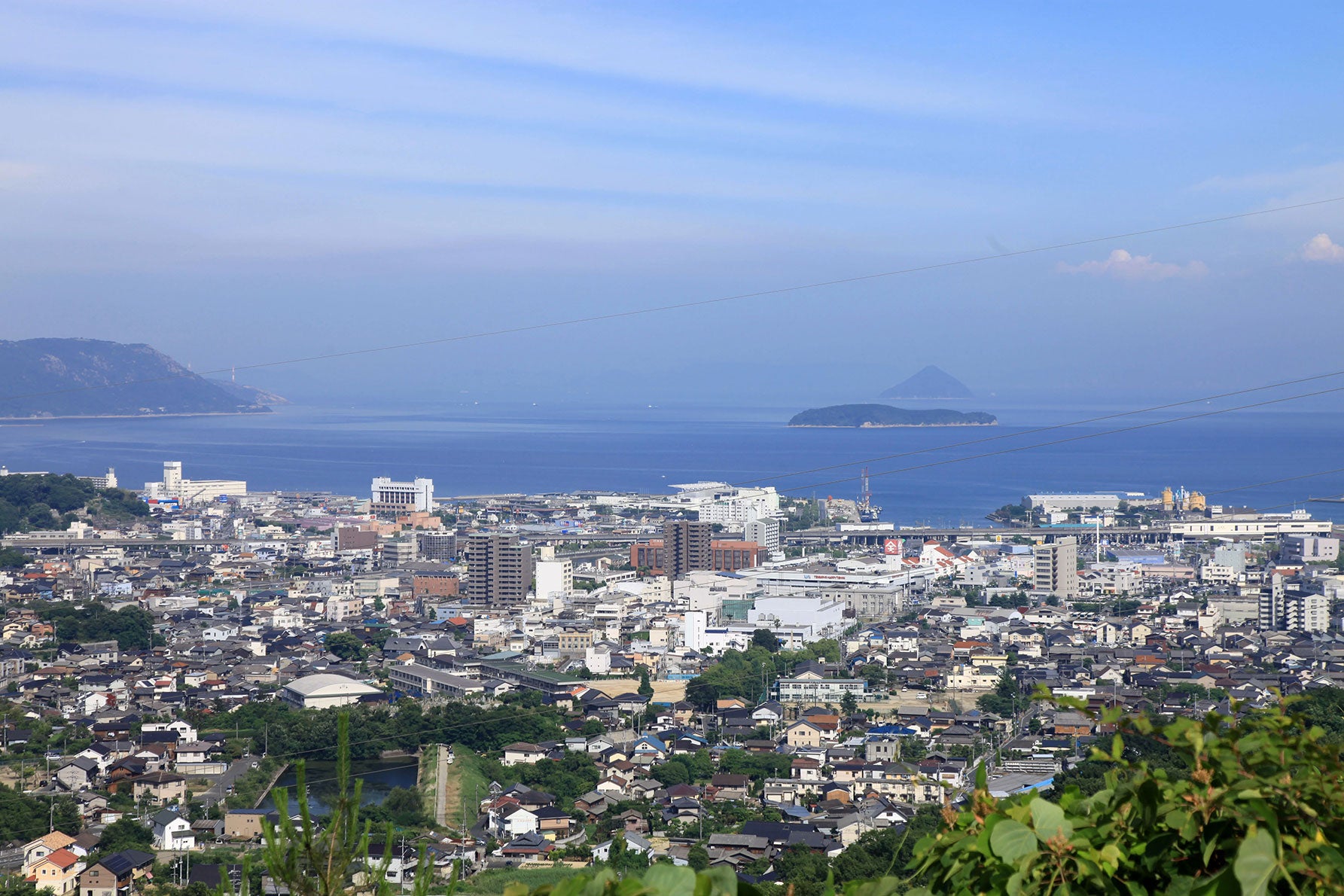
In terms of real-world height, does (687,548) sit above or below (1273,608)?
above

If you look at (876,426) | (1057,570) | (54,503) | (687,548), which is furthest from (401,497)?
(876,426)

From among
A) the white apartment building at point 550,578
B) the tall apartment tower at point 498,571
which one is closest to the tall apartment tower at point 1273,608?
the white apartment building at point 550,578

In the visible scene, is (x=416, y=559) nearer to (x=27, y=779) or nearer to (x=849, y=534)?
(x=849, y=534)

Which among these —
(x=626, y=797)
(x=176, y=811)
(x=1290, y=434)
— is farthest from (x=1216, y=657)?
(x=1290, y=434)

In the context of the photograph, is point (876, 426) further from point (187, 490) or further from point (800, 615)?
point (800, 615)

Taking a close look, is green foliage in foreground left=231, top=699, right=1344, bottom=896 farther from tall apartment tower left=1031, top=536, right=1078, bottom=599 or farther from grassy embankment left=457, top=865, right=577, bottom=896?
tall apartment tower left=1031, top=536, right=1078, bottom=599
